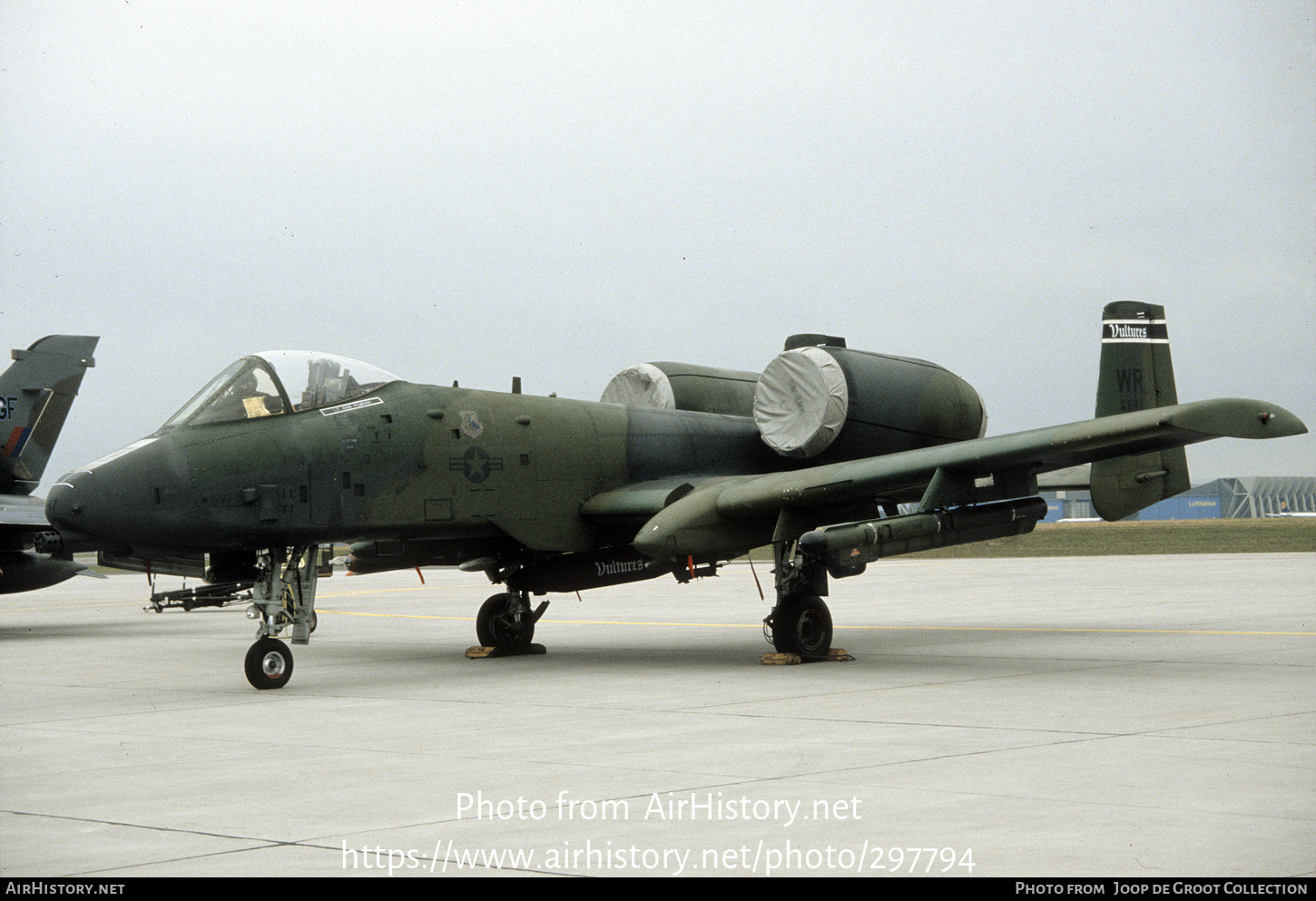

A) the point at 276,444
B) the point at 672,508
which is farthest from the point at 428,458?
the point at 672,508

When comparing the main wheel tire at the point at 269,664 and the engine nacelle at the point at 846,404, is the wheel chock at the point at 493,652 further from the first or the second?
the engine nacelle at the point at 846,404

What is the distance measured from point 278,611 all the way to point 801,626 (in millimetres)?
5295

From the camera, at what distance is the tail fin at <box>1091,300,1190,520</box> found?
48.7 ft

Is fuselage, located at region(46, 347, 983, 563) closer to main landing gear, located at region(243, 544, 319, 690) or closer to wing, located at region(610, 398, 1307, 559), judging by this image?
main landing gear, located at region(243, 544, 319, 690)

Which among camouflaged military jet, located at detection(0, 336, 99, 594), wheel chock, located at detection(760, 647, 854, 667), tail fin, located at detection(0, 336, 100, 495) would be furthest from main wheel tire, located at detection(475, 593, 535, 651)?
tail fin, located at detection(0, 336, 100, 495)

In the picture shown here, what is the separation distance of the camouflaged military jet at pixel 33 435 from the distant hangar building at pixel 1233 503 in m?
106

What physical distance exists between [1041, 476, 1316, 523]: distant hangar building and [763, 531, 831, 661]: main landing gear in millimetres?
109564

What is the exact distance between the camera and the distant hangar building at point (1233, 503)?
124 metres

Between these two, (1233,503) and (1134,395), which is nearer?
(1134,395)

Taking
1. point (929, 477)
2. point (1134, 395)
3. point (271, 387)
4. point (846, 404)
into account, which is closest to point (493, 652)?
point (271, 387)

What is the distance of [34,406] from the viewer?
22359 mm

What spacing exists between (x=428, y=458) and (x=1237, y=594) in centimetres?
1608

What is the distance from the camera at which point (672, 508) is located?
13.5 meters

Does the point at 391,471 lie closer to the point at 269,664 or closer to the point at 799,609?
the point at 269,664
